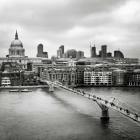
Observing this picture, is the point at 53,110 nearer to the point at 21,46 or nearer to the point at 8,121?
the point at 8,121

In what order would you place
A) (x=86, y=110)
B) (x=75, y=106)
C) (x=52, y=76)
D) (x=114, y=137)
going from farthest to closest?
(x=52, y=76), (x=75, y=106), (x=86, y=110), (x=114, y=137)

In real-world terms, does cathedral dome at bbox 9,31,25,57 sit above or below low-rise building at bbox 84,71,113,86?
above

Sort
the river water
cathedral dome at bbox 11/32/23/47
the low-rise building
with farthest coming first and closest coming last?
cathedral dome at bbox 11/32/23/47 < the low-rise building < the river water

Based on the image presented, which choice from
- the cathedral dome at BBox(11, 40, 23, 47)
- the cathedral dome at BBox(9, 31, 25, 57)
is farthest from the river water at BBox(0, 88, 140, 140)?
the cathedral dome at BBox(11, 40, 23, 47)

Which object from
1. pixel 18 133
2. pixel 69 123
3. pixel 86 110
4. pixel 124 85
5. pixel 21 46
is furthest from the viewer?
pixel 21 46

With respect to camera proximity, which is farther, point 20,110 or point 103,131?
point 20,110

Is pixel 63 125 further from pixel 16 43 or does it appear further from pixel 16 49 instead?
pixel 16 43

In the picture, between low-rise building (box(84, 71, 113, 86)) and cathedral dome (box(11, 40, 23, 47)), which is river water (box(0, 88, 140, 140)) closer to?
low-rise building (box(84, 71, 113, 86))

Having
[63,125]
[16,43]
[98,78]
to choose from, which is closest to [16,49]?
[16,43]

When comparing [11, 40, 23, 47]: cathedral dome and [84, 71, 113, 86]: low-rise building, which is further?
[11, 40, 23, 47]: cathedral dome

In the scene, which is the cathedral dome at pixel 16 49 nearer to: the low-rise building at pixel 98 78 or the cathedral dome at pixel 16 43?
the cathedral dome at pixel 16 43

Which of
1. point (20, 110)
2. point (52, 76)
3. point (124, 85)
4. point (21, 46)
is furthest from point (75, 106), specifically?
point (21, 46)
